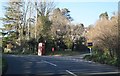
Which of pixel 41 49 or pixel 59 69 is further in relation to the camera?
pixel 41 49

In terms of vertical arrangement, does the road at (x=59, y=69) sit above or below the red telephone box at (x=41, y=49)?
below

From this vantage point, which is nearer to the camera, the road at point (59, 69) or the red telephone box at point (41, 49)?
the road at point (59, 69)

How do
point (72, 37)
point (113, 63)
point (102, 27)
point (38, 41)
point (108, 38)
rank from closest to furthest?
point (113, 63)
point (108, 38)
point (102, 27)
point (38, 41)
point (72, 37)

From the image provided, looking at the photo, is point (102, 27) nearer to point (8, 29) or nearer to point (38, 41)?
point (38, 41)

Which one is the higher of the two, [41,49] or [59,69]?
[41,49]

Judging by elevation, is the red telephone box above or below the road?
above

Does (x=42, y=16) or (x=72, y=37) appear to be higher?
(x=42, y=16)

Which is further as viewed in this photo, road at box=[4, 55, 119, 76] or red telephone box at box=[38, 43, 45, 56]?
red telephone box at box=[38, 43, 45, 56]

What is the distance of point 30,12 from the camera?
251 feet

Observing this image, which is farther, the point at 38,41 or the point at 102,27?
the point at 38,41

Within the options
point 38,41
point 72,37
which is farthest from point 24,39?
point 72,37

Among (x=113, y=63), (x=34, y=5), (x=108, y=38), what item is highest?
(x=34, y=5)

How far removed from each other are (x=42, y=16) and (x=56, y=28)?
4124 millimetres

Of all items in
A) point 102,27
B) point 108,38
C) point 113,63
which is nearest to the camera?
point 113,63
